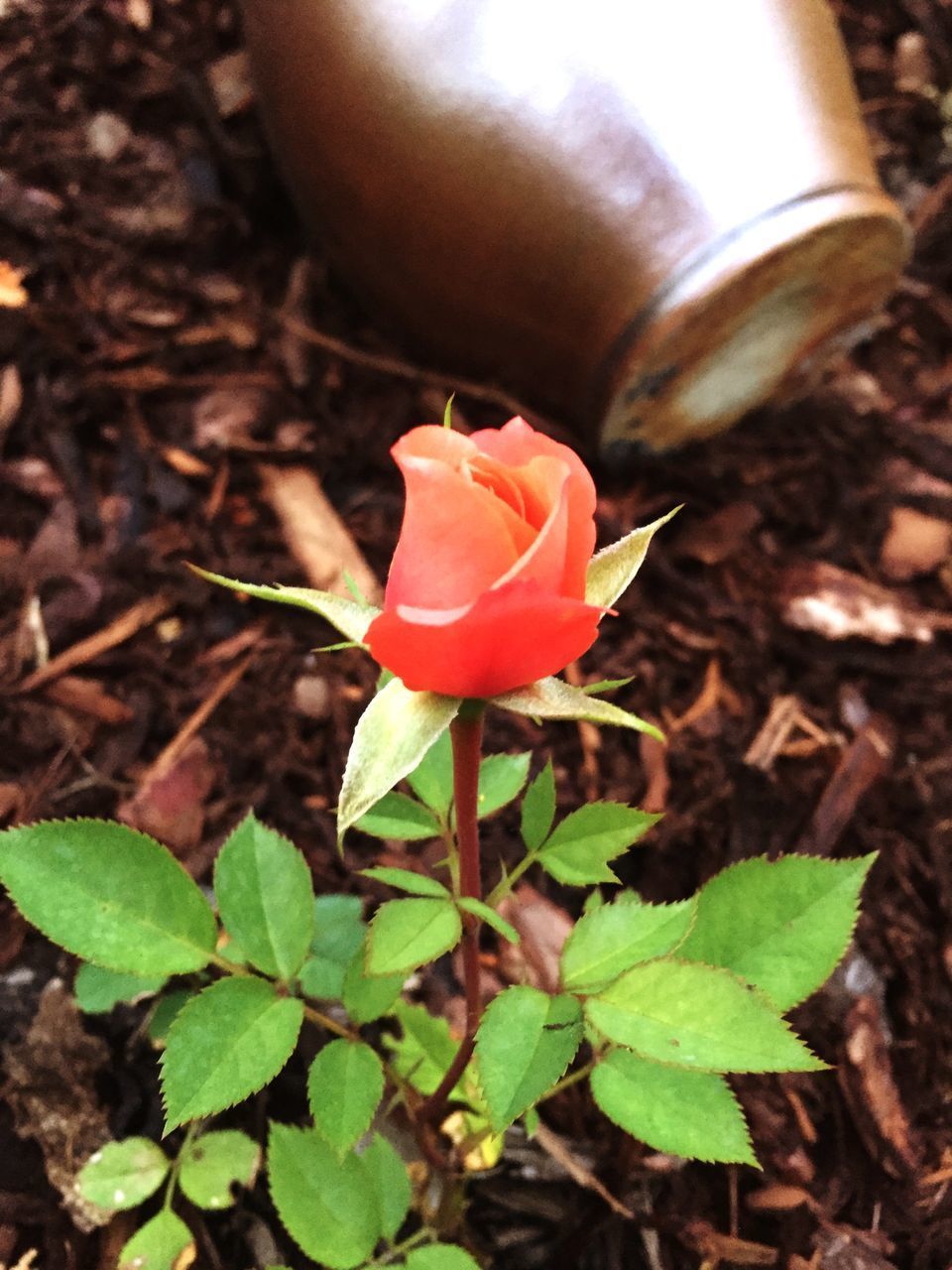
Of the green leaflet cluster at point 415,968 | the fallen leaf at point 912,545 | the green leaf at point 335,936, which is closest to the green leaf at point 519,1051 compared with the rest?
the green leaflet cluster at point 415,968

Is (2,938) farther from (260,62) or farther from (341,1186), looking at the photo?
(260,62)

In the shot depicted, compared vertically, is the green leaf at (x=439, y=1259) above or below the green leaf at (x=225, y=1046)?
below

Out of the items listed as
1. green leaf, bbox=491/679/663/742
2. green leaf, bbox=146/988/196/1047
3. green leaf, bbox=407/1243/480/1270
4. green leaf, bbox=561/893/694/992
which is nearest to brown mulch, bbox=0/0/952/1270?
green leaf, bbox=146/988/196/1047

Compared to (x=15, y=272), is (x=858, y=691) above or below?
below

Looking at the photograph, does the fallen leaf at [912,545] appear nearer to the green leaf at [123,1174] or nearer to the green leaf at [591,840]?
the green leaf at [591,840]

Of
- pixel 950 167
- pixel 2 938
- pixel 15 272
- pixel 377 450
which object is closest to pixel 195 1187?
pixel 2 938

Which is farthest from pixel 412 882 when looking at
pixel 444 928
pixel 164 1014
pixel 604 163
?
pixel 604 163

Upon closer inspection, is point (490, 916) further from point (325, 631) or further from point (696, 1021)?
point (325, 631)
